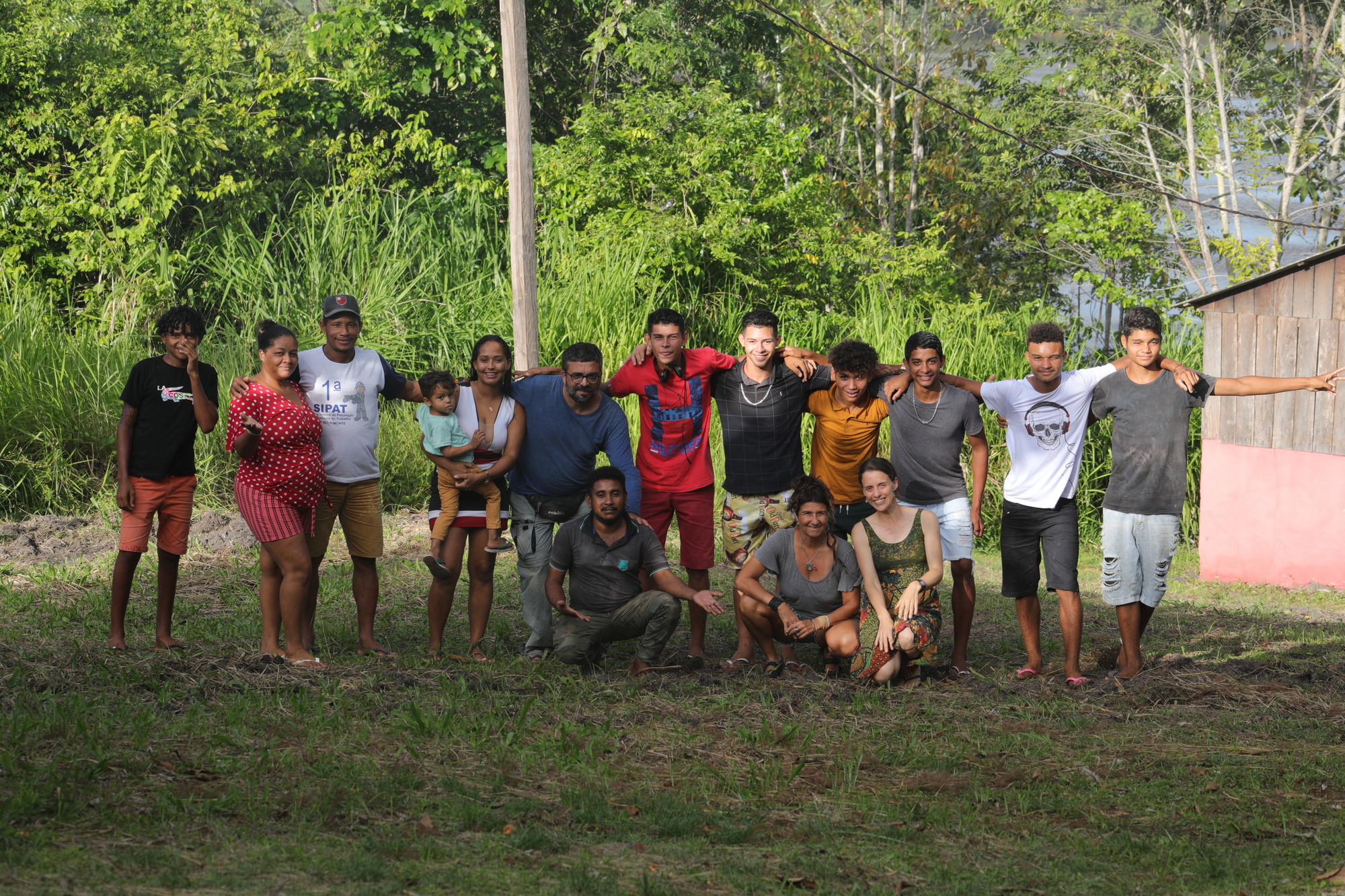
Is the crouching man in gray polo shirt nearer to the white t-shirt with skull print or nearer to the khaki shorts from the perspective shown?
the khaki shorts

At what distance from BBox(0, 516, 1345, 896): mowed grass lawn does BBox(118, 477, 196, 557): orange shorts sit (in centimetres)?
58

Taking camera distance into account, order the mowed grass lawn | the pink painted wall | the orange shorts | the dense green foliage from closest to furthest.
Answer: the mowed grass lawn, the orange shorts, the pink painted wall, the dense green foliage

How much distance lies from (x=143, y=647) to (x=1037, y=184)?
69.9 ft

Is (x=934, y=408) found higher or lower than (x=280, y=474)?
higher

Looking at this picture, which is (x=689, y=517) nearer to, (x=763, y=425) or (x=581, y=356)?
(x=763, y=425)

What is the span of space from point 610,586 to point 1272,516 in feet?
25.4

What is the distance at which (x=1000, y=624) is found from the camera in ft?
27.7

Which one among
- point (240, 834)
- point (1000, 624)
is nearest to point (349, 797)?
point (240, 834)

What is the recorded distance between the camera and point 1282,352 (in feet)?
37.3

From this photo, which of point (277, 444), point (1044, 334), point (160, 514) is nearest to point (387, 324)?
point (160, 514)

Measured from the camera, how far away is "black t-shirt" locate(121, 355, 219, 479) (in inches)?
246

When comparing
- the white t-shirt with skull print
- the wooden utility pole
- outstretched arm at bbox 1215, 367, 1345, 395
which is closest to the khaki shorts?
the white t-shirt with skull print

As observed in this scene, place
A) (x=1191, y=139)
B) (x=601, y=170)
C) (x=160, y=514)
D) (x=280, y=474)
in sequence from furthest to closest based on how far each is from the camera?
1. (x=1191, y=139)
2. (x=601, y=170)
3. (x=160, y=514)
4. (x=280, y=474)

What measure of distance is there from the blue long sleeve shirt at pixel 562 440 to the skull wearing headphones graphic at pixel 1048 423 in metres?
2.01
